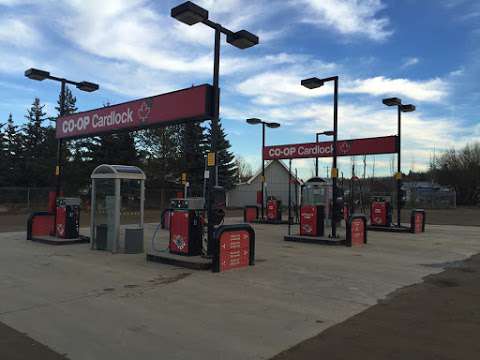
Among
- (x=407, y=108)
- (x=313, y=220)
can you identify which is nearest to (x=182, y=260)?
(x=313, y=220)

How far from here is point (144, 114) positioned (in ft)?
37.0

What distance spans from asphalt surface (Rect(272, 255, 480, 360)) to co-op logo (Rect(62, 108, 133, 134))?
317 inches

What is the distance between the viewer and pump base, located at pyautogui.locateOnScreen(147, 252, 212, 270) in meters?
9.10

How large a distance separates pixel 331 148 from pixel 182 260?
13.0m

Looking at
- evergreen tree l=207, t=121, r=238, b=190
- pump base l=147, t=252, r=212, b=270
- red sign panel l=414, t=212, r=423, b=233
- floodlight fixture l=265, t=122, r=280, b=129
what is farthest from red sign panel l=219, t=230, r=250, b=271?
evergreen tree l=207, t=121, r=238, b=190

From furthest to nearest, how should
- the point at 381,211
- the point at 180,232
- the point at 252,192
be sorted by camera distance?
the point at 252,192, the point at 381,211, the point at 180,232

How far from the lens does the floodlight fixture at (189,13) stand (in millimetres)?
8453

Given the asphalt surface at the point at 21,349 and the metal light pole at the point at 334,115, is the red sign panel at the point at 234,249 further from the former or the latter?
the metal light pole at the point at 334,115

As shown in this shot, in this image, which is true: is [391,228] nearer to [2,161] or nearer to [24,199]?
[24,199]

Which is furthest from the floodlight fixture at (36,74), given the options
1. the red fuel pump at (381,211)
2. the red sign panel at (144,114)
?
the red fuel pump at (381,211)

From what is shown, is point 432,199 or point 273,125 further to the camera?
point 432,199

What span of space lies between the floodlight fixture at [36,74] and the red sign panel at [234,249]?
26.5 feet

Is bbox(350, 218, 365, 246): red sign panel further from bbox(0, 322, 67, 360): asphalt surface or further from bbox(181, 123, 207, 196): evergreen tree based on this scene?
bbox(181, 123, 207, 196): evergreen tree

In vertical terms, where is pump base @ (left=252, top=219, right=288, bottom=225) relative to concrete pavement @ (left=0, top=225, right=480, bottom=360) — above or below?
above
